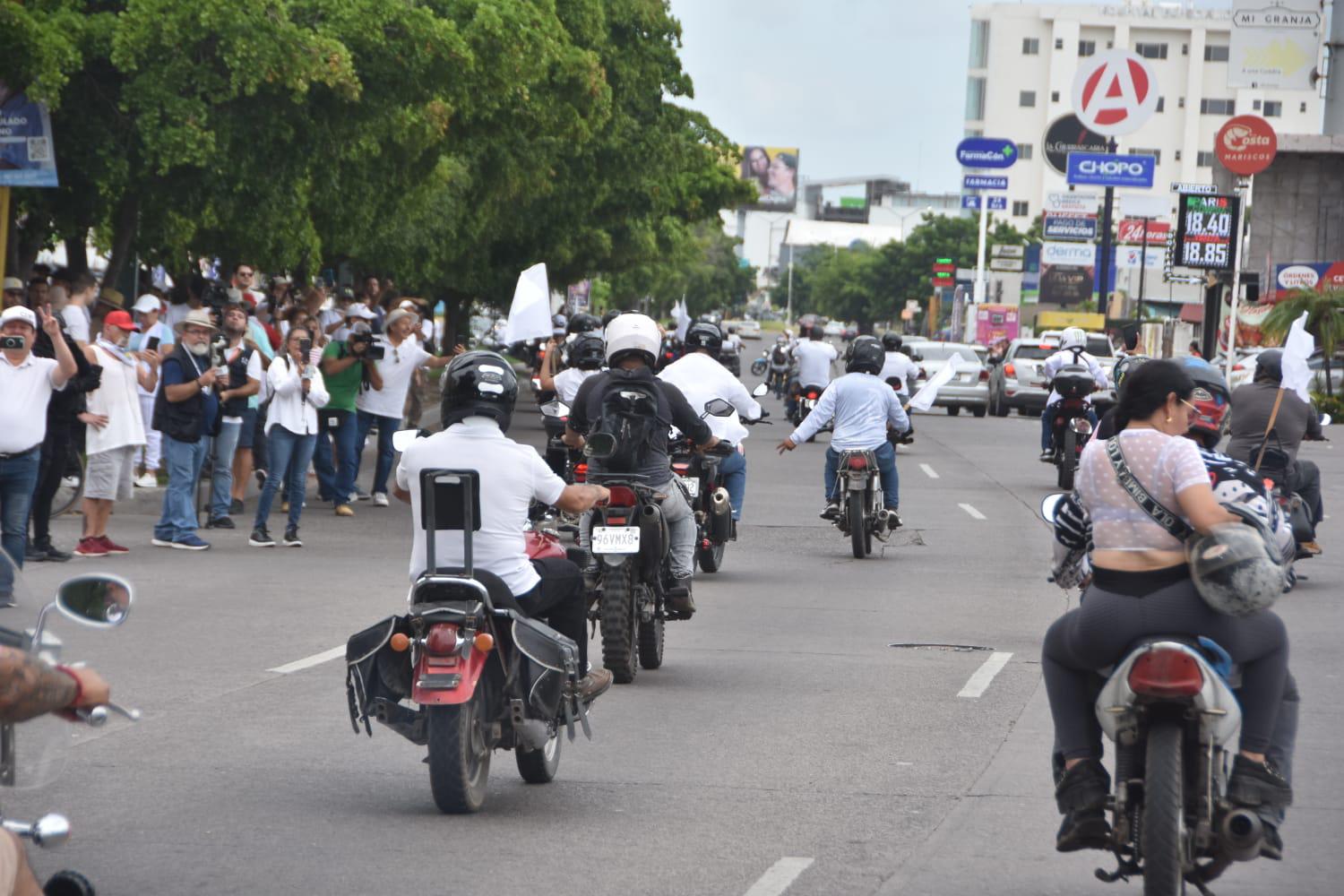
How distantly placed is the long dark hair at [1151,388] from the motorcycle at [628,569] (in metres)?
4.32

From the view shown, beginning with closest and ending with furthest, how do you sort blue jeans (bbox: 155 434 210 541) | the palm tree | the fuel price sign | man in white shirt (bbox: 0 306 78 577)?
man in white shirt (bbox: 0 306 78 577) < blue jeans (bbox: 155 434 210 541) < the palm tree < the fuel price sign

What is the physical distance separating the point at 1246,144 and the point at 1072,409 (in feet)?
102

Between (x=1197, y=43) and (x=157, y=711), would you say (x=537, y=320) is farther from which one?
(x=1197, y=43)

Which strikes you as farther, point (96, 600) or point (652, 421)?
point (652, 421)

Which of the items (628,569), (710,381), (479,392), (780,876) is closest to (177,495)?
(710,381)

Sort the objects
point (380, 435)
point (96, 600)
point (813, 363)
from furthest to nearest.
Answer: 1. point (813, 363)
2. point (380, 435)
3. point (96, 600)

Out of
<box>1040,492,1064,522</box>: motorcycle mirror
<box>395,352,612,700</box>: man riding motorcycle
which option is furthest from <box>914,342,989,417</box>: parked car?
<box>1040,492,1064,522</box>: motorcycle mirror

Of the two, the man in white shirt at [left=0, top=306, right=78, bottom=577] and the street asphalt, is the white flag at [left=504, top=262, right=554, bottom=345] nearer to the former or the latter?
the street asphalt

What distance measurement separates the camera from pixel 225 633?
11.8 metres

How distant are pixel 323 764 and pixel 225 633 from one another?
12.4ft

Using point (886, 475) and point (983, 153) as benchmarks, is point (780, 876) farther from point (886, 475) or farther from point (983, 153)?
point (983, 153)

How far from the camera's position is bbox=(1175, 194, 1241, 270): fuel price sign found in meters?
47.8

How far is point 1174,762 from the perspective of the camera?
554 cm

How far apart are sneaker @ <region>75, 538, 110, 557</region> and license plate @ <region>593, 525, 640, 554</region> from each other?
6376 millimetres
